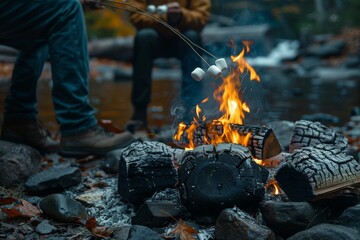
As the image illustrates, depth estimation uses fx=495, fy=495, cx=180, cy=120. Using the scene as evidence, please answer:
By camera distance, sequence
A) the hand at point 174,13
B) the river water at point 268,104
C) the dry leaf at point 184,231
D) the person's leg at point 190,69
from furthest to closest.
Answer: the river water at point 268,104 → the hand at point 174,13 → the person's leg at point 190,69 → the dry leaf at point 184,231

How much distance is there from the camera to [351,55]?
19328 millimetres

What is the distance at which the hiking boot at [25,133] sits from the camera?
3668 mm

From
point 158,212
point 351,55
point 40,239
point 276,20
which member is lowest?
point 40,239

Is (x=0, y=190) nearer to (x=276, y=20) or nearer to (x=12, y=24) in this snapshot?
(x=12, y=24)

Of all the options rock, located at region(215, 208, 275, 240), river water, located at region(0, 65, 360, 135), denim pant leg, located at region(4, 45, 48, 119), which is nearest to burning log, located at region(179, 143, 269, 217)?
rock, located at region(215, 208, 275, 240)

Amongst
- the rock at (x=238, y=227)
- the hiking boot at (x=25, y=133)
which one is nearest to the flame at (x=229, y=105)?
the rock at (x=238, y=227)

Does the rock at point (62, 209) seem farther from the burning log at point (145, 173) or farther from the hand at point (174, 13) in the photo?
the hand at point (174, 13)

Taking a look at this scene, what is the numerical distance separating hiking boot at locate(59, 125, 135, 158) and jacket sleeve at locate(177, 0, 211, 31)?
1778 mm

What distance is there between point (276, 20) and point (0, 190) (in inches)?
1139

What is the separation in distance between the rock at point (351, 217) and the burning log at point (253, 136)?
62cm

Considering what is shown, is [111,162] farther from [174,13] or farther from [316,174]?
[174,13]

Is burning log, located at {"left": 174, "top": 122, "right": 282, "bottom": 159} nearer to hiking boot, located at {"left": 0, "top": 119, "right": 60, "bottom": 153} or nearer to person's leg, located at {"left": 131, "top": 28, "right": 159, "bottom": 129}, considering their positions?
hiking boot, located at {"left": 0, "top": 119, "right": 60, "bottom": 153}

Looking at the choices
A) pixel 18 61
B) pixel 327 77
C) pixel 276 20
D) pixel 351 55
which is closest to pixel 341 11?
pixel 276 20

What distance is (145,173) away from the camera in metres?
2.57
